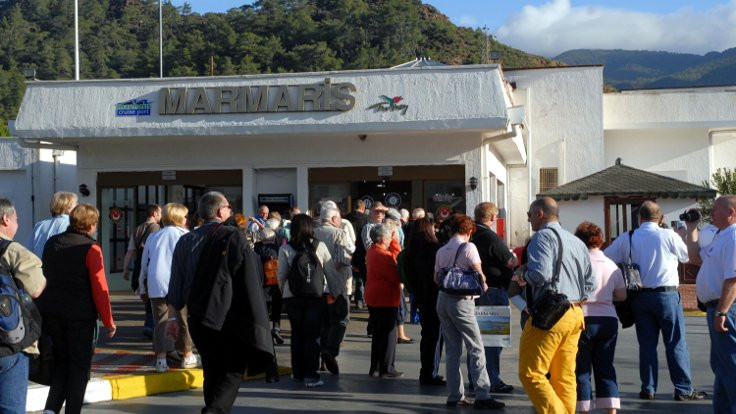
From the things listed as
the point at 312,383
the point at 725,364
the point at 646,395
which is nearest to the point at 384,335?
the point at 312,383

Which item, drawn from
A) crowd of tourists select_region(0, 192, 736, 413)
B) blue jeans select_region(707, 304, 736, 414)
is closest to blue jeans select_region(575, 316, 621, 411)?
crowd of tourists select_region(0, 192, 736, 413)

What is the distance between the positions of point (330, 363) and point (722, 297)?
15.5 feet

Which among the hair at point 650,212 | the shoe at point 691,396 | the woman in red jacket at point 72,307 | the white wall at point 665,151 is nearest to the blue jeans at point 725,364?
the shoe at point 691,396

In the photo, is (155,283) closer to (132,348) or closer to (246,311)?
(132,348)

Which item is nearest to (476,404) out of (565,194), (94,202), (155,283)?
(155,283)

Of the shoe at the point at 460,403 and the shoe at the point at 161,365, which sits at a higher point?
the shoe at the point at 161,365

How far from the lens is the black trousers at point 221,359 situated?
22.4ft

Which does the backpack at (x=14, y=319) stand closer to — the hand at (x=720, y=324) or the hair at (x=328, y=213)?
the hand at (x=720, y=324)

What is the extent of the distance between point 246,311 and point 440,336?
3296 millimetres

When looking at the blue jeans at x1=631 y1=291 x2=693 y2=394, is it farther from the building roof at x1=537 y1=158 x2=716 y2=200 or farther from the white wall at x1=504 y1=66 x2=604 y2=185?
the white wall at x1=504 y1=66 x2=604 y2=185

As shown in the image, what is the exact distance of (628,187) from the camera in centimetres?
2223

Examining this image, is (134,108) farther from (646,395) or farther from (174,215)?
(646,395)

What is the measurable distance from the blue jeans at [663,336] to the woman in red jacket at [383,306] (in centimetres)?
258

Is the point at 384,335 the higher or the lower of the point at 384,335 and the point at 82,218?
the lower
